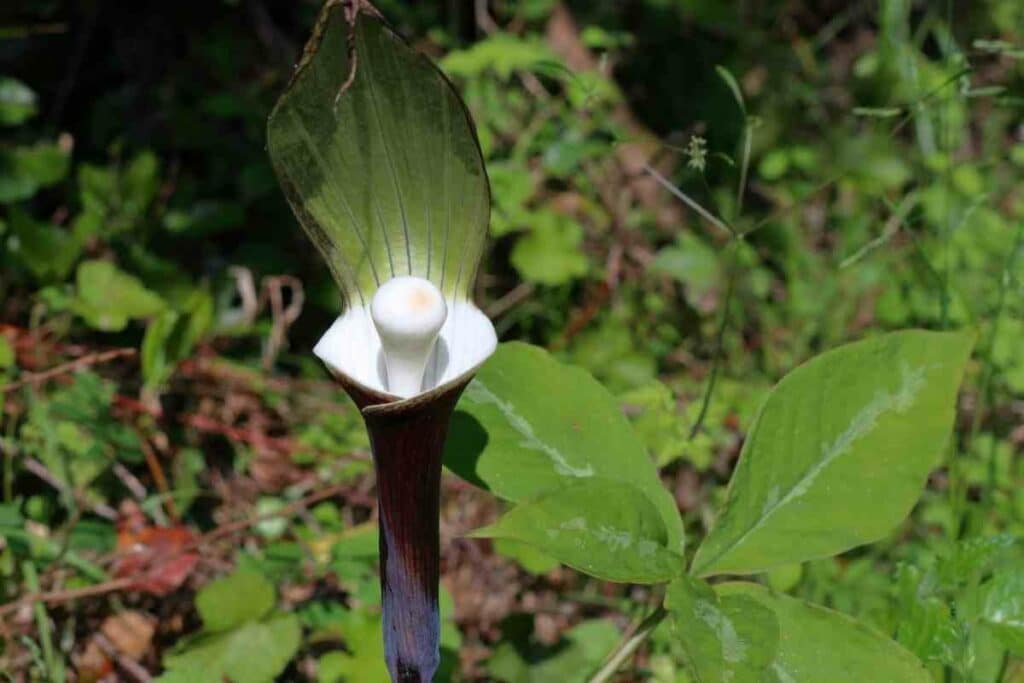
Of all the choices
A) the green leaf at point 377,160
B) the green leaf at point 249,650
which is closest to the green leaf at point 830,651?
the green leaf at point 377,160

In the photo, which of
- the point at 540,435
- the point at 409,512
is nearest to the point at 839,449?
the point at 540,435

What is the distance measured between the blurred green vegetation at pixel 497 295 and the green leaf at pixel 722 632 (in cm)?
34

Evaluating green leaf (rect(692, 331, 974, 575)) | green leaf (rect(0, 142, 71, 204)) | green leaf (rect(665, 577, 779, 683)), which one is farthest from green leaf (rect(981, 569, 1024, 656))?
green leaf (rect(0, 142, 71, 204))

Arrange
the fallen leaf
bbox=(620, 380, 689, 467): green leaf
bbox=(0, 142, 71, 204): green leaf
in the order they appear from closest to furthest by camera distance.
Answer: bbox=(620, 380, 689, 467): green leaf < the fallen leaf < bbox=(0, 142, 71, 204): green leaf

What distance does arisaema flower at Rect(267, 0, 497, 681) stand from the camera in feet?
3.49

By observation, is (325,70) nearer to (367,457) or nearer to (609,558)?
(609,558)

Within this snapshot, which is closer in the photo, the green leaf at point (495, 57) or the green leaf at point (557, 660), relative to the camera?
the green leaf at point (557, 660)

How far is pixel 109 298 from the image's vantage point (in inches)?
102

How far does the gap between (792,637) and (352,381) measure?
0.60 metres

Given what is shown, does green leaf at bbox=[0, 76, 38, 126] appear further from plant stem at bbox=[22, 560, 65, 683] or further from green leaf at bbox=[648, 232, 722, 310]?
green leaf at bbox=[648, 232, 722, 310]

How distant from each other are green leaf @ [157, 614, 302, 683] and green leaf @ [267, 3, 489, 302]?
903 mm

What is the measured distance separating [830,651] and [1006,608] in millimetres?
318

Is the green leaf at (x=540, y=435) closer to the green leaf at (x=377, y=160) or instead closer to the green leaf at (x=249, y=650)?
the green leaf at (x=377, y=160)

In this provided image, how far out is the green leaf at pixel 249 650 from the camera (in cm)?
186
